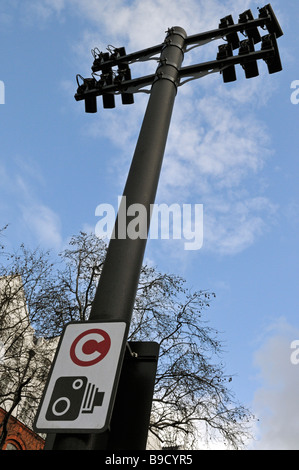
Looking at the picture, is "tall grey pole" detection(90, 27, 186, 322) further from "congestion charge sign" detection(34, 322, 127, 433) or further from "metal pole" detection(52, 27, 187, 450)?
"congestion charge sign" detection(34, 322, 127, 433)

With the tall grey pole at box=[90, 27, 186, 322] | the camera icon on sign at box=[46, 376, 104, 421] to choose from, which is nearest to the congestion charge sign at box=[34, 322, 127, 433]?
the camera icon on sign at box=[46, 376, 104, 421]

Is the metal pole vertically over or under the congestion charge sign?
over

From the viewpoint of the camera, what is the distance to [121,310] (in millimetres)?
2748

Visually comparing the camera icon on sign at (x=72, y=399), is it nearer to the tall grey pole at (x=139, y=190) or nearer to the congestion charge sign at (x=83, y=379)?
the congestion charge sign at (x=83, y=379)

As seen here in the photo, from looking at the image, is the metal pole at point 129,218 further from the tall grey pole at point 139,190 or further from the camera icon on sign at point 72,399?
the camera icon on sign at point 72,399

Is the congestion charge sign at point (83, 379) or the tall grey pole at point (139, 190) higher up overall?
the tall grey pole at point (139, 190)

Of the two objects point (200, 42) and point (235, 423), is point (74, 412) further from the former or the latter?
point (235, 423)

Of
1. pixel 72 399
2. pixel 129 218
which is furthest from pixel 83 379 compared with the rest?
pixel 129 218

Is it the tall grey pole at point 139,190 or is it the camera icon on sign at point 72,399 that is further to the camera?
the tall grey pole at point 139,190

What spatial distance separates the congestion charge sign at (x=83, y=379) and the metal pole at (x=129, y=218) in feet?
0.27

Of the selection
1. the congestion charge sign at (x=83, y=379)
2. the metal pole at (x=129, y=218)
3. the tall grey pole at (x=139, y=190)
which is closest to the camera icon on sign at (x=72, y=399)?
the congestion charge sign at (x=83, y=379)

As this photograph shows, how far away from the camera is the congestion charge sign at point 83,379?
223cm

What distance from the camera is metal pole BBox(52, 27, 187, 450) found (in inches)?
106
